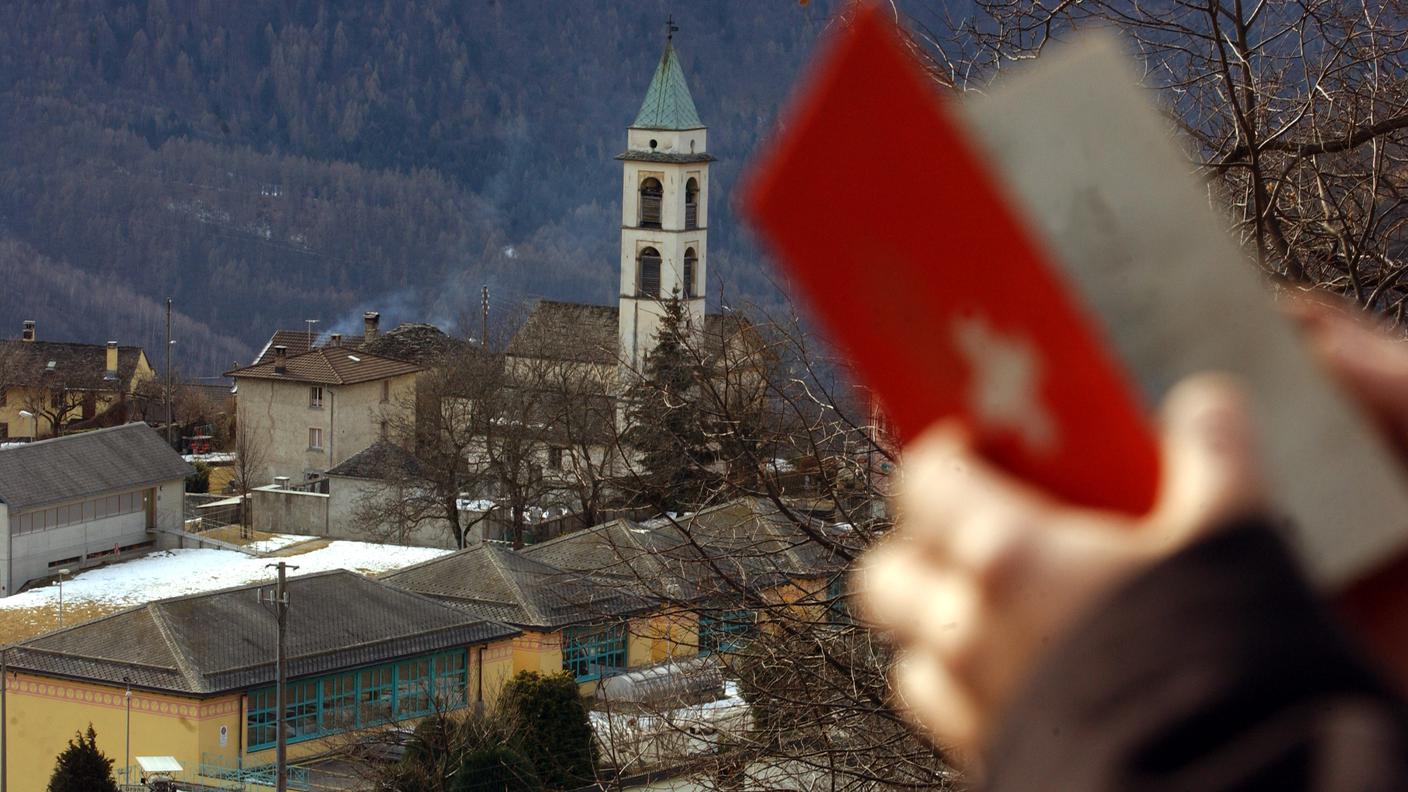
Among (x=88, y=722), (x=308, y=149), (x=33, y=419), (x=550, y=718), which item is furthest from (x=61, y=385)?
(x=308, y=149)

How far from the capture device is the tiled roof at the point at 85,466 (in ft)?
160

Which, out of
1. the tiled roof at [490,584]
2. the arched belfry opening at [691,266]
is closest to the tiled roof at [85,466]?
the tiled roof at [490,584]

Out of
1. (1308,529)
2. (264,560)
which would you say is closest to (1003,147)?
(1308,529)

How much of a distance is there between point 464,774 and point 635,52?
141727 mm

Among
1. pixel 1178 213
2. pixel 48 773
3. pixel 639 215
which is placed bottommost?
pixel 48 773

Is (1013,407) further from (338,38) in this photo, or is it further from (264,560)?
(338,38)

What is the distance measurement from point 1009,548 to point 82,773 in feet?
93.5

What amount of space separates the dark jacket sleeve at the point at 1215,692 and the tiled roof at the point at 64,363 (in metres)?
79.9

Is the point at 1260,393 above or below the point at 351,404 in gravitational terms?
below

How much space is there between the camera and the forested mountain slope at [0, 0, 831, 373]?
150m

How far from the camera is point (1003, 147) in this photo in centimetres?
139

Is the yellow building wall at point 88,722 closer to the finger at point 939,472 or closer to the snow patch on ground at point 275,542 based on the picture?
the snow patch on ground at point 275,542

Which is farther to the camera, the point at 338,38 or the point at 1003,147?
the point at 338,38

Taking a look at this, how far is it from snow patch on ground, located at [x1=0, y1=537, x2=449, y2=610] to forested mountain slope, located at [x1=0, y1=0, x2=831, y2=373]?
90.6 metres
